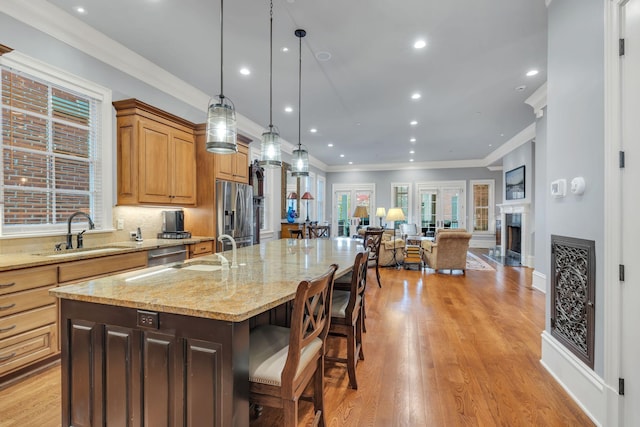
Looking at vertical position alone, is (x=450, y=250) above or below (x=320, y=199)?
below

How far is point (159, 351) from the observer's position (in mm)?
1241

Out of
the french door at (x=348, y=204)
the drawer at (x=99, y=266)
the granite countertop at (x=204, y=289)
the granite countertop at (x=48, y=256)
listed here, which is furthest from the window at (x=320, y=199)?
the granite countertop at (x=204, y=289)

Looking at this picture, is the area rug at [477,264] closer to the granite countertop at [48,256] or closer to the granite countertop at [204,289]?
the granite countertop at [204,289]

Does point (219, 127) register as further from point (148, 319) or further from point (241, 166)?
point (241, 166)

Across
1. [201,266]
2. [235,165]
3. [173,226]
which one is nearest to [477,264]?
[235,165]

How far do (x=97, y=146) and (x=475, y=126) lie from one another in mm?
6428

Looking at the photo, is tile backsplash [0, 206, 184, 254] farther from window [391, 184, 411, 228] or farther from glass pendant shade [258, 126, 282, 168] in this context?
window [391, 184, 411, 228]

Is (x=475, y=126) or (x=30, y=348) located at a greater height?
(x=475, y=126)

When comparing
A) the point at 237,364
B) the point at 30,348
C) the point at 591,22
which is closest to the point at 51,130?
the point at 30,348

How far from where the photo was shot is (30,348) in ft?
7.23

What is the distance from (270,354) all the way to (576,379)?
6.80 ft

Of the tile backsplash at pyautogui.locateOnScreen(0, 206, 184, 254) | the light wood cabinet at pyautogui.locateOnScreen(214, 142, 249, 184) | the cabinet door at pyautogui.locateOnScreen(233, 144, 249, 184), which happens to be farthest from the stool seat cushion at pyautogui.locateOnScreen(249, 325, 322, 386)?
the cabinet door at pyautogui.locateOnScreen(233, 144, 249, 184)

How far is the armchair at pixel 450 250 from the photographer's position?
18.9ft

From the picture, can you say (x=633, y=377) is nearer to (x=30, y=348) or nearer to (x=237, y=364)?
(x=237, y=364)
